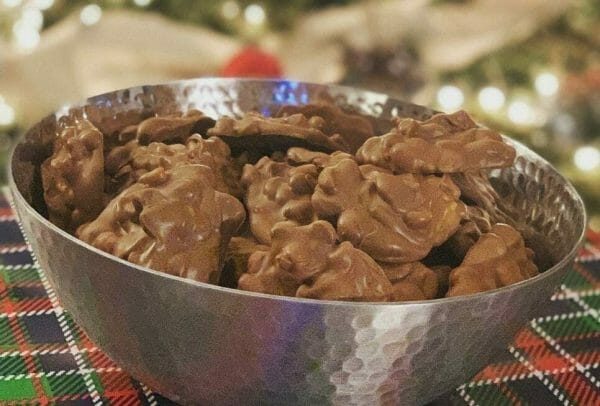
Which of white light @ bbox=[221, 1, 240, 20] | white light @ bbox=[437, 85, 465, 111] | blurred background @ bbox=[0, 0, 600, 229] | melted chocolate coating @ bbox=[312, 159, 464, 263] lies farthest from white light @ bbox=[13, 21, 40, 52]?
melted chocolate coating @ bbox=[312, 159, 464, 263]

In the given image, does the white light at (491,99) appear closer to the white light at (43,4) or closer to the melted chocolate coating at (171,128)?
the white light at (43,4)

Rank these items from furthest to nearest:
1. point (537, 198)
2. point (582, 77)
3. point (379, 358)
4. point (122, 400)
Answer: point (582, 77), point (537, 198), point (122, 400), point (379, 358)

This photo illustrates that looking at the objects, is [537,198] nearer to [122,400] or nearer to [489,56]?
[122,400]

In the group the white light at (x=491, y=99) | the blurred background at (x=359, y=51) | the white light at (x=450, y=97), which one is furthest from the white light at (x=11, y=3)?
the white light at (x=491, y=99)

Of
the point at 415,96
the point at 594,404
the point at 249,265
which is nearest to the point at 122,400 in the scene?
the point at 249,265

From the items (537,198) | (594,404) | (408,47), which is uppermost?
(537,198)

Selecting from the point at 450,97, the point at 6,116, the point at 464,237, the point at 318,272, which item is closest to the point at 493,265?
the point at 464,237

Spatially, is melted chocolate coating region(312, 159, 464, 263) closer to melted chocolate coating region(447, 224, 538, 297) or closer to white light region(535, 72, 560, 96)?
melted chocolate coating region(447, 224, 538, 297)

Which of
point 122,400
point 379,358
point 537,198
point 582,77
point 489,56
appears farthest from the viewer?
point 489,56
